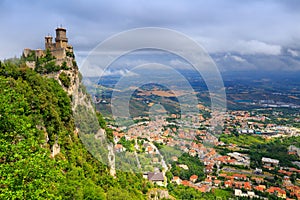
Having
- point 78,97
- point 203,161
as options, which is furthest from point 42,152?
point 203,161

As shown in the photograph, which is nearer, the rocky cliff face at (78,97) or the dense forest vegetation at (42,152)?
the dense forest vegetation at (42,152)

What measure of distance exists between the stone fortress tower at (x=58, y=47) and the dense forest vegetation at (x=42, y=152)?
119 cm

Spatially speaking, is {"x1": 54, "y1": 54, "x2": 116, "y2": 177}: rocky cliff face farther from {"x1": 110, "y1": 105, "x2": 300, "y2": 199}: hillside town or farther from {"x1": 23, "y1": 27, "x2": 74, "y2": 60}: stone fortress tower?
{"x1": 110, "y1": 105, "x2": 300, "y2": 199}: hillside town

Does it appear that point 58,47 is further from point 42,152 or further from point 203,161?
point 203,161

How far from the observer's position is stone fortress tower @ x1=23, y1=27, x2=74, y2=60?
14984mm

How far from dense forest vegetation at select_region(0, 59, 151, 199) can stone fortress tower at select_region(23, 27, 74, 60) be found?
1189 mm

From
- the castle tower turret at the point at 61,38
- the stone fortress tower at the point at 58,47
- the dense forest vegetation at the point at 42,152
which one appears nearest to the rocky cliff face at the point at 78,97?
the stone fortress tower at the point at 58,47

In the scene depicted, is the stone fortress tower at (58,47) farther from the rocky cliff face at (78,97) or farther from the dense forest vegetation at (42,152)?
the dense forest vegetation at (42,152)

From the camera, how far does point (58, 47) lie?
15469 millimetres

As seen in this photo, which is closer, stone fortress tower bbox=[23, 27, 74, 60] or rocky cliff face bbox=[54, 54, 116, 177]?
rocky cliff face bbox=[54, 54, 116, 177]

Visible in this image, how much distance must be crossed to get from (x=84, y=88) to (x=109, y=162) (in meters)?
5.78

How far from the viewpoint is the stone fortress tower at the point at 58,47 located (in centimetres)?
1498

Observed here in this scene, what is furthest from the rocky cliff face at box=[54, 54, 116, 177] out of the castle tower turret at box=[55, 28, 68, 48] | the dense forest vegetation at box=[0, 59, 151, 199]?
the castle tower turret at box=[55, 28, 68, 48]

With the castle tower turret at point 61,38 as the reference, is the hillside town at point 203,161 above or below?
below
